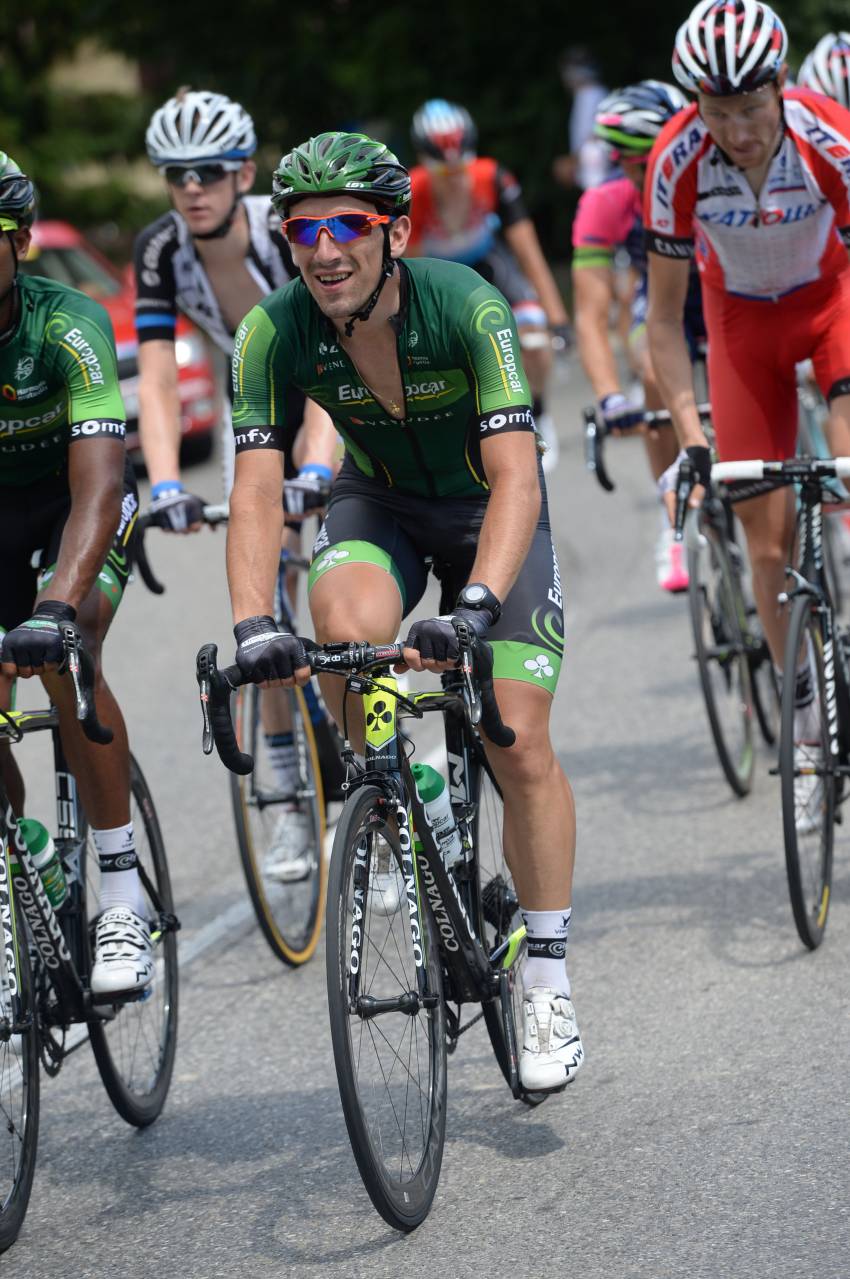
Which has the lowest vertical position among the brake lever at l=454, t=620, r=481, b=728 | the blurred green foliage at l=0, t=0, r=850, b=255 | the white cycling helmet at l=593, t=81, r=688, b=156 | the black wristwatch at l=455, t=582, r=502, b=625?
the brake lever at l=454, t=620, r=481, b=728

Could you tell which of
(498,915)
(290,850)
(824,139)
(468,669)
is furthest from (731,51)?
(290,850)

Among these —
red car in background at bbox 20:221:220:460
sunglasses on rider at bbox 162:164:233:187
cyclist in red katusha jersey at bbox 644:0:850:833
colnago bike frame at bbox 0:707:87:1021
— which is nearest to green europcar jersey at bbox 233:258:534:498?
colnago bike frame at bbox 0:707:87:1021

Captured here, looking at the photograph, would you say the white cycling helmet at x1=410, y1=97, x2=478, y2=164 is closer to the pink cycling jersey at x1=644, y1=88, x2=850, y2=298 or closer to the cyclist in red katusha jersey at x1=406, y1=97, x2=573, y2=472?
the cyclist in red katusha jersey at x1=406, y1=97, x2=573, y2=472

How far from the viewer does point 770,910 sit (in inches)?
233

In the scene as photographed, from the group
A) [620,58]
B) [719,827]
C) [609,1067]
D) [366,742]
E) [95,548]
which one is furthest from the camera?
[620,58]

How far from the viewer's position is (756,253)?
19.6ft

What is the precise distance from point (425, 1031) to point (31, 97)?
2612 cm

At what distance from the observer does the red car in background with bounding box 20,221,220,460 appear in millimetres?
15625

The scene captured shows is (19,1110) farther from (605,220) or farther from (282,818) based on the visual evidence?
(605,220)

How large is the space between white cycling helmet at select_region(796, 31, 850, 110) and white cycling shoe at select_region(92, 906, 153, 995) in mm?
4991

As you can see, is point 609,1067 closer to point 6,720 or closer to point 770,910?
point 770,910

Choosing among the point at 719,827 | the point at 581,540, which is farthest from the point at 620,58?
the point at 719,827

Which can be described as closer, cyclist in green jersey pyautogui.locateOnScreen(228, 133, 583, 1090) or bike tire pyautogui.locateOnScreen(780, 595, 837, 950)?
cyclist in green jersey pyautogui.locateOnScreen(228, 133, 583, 1090)

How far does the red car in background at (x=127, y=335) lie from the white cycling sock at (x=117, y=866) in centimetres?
1068
